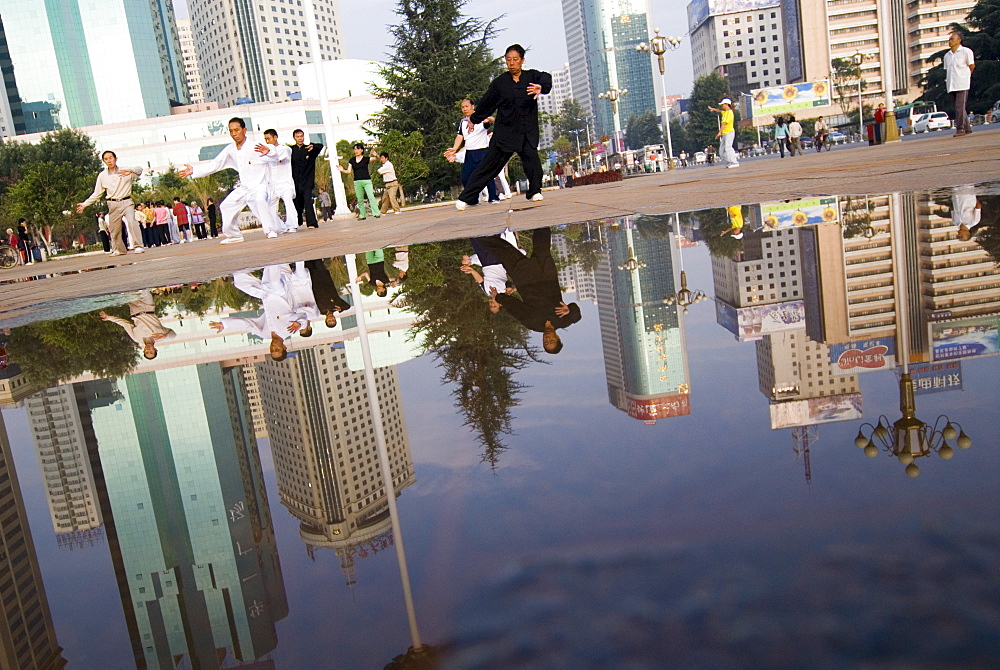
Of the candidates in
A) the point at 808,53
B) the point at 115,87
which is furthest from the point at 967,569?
the point at 115,87

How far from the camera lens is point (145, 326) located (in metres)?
5.22

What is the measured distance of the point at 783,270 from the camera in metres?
4.12

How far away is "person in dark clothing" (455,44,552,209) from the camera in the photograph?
1017 cm

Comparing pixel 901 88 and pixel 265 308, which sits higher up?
pixel 901 88

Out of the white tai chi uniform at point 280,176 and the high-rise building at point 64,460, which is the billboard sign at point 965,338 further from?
the white tai chi uniform at point 280,176

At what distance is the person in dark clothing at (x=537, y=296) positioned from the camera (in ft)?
11.1

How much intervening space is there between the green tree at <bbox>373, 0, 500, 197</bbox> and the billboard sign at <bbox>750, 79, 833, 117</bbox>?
1719cm

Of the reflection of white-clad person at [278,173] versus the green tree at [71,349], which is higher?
the reflection of white-clad person at [278,173]

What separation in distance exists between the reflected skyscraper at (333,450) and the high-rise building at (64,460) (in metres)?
0.44

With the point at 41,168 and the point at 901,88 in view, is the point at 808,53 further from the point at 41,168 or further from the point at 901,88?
the point at 41,168


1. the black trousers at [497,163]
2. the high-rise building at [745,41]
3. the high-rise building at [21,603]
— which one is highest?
the high-rise building at [745,41]

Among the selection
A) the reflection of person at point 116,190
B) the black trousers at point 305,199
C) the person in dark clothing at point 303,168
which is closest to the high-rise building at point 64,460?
the reflection of person at point 116,190

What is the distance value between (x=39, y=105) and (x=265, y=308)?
5951 inches

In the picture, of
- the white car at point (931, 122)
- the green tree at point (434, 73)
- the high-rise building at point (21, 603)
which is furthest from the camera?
the white car at point (931, 122)
